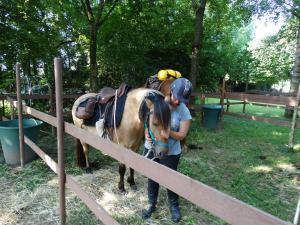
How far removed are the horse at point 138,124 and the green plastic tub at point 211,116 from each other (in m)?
4.21

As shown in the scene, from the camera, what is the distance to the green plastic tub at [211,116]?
23.4 ft

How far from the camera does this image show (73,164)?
4207mm

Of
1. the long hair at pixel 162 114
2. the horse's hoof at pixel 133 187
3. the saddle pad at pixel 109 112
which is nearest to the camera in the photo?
the long hair at pixel 162 114

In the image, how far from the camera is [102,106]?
3602mm

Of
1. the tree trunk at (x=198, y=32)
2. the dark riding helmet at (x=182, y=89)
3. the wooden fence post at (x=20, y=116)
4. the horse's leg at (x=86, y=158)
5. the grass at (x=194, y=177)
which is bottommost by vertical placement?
the grass at (x=194, y=177)

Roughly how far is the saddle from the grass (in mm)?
921

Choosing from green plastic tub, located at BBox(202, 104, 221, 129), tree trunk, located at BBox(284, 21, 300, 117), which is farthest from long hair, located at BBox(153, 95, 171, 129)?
tree trunk, located at BBox(284, 21, 300, 117)

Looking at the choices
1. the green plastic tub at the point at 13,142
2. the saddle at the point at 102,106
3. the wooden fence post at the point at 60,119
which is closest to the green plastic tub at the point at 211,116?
the saddle at the point at 102,106

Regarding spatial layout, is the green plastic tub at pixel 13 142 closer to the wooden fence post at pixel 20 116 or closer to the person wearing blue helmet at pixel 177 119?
the wooden fence post at pixel 20 116

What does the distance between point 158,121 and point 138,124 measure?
964 mm

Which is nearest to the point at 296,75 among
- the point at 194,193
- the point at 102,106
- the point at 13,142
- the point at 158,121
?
the point at 102,106

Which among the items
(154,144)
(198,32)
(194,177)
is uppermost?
(198,32)

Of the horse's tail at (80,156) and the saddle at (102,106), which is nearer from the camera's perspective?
the saddle at (102,106)

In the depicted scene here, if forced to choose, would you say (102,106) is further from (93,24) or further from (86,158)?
(93,24)
